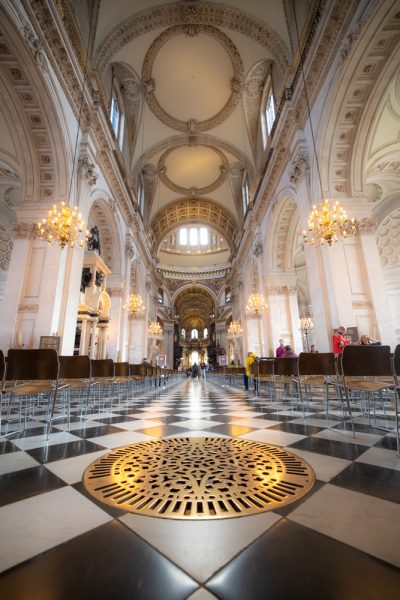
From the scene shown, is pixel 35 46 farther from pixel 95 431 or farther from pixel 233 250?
pixel 233 250

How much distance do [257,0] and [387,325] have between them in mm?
11551

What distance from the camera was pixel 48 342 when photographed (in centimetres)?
586

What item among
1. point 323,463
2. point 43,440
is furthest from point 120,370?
point 323,463

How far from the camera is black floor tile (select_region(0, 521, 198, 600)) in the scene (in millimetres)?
656

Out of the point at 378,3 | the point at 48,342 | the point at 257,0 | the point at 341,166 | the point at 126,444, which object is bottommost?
the point at 126,444

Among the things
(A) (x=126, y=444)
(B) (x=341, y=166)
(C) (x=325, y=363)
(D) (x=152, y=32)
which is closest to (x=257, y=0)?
(D) (x=152, y=32)

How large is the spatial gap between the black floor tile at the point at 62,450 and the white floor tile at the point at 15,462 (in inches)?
1.8

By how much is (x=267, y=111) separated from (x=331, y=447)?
1400 cm

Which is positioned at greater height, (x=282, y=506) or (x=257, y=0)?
(x=257, y=0)

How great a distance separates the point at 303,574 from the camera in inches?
28.1

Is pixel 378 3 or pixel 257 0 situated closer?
pixel 378 3

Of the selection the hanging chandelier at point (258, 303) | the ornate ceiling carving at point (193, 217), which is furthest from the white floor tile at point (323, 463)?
the ornate ceiling carving at point (193, 217)

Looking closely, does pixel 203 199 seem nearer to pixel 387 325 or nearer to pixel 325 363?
pixel 387 325

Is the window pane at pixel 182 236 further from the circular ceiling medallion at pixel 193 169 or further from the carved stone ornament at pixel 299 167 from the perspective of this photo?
the carved stone ornament at pixel 299 167
